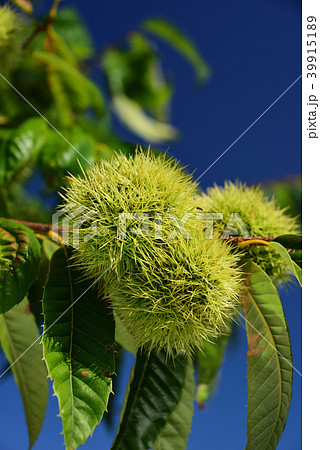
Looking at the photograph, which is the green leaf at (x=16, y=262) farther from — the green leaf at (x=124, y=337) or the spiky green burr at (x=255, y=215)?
the spiky green burr at (x=255, y=215)

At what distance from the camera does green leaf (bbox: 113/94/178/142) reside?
308cm

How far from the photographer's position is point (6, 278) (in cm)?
102

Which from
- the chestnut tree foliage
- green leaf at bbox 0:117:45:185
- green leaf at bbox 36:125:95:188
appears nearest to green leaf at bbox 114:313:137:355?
the chestnut tree foliage

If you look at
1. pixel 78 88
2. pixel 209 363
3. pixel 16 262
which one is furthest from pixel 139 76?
pixel 16 262

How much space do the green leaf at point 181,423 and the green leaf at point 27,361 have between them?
0.39 metres

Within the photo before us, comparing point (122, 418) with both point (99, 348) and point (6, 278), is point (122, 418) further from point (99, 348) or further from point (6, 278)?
point (6, 278)

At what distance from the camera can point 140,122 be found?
3.18m

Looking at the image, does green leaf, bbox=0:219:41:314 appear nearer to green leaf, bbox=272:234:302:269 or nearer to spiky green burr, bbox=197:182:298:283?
spiky green burr, bbox=197:182:298:283

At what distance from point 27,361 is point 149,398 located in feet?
1.44

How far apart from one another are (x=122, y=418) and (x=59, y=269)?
0.46 metres

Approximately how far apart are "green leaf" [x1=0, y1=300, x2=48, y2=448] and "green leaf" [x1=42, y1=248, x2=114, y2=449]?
0.42 meters

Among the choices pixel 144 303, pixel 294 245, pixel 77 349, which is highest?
pixel 294 245

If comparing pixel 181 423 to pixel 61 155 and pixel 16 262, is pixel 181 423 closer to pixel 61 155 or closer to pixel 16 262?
pixel 16 262
